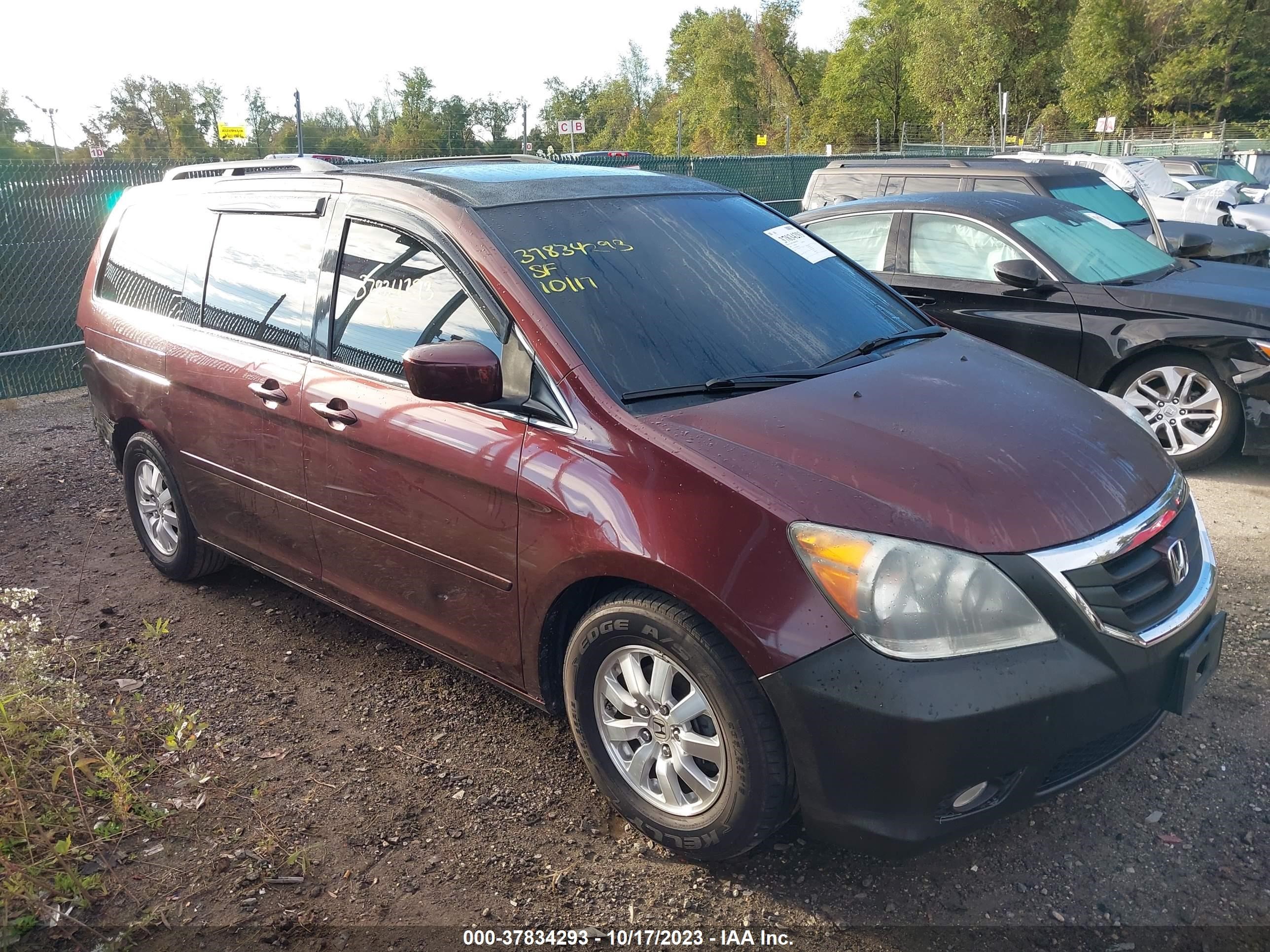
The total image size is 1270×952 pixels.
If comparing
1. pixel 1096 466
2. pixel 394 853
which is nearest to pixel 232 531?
pixel 394 853

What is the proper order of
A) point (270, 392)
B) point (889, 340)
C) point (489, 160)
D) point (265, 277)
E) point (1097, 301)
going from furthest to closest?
point (1097, 301)
point (489, 160)
point (265, 277)
point (270, 392)
point (889, 340)

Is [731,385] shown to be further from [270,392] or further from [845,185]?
[845,185]

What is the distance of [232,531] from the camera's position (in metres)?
4.30

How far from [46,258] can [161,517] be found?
633 centimetres

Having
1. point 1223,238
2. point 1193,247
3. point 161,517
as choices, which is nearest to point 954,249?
point 1193,247

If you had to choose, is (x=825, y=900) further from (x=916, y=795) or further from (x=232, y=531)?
(x=232, y=531)

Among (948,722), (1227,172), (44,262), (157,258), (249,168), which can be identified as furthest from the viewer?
(1227,172)

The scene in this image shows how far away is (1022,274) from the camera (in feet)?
20.6

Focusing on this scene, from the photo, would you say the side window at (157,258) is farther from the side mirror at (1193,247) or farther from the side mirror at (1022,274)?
the side mirror at (1193,247)

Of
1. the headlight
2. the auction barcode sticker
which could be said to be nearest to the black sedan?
the auction barcode sticker

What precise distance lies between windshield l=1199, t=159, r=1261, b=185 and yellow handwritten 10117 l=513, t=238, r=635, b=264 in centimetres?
2012

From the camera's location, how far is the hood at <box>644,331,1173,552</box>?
2.51m

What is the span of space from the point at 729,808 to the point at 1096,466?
4.52 ft

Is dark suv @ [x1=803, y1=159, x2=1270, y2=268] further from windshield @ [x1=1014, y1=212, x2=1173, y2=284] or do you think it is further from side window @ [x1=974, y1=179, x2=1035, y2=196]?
windshield @ [x1=1014, y1=212, x2=1173, y2=284]
